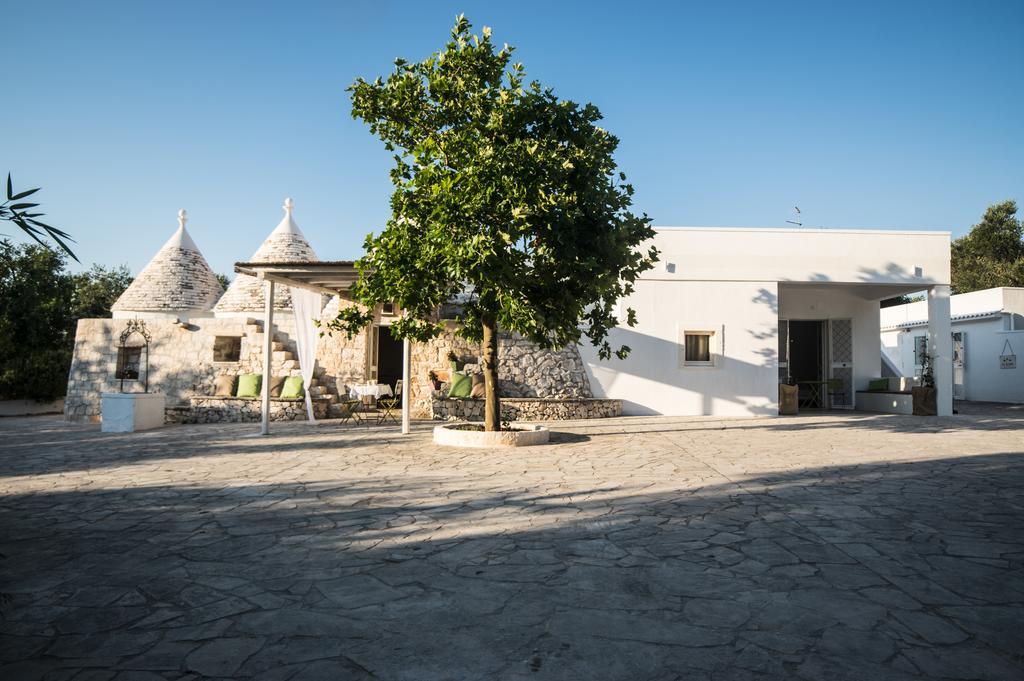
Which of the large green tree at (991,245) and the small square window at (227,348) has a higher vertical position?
the large green tree at (991,245)

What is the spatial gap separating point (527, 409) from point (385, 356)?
4.51 meters

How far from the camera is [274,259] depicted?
1839 cm

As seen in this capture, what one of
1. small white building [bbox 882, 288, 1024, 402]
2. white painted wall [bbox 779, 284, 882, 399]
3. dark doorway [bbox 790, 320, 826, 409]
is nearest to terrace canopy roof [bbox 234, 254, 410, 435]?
white painted wall [bbox 779, 284, 882, 399]

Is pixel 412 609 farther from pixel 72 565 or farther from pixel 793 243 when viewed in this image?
pixel 793 243

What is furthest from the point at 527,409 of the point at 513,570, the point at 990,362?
the point at 990,362

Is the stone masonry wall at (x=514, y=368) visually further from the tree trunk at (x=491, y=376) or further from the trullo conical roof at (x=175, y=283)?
the trullo conical roof at (x=175, y=283)

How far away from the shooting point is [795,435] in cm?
1109

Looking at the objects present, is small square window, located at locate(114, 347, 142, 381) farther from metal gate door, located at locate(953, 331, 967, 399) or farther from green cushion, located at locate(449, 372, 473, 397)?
metal gate door, located at locate(953, 331, 967, 399)

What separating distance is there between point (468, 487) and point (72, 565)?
338 centimetres

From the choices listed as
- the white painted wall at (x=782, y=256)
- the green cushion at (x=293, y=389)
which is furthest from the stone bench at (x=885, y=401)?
the green cushion at (x=293, y=389)

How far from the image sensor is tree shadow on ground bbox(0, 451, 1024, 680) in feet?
8.62

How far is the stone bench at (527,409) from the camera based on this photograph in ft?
48.6

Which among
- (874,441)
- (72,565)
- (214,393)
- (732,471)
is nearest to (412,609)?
(72,565)

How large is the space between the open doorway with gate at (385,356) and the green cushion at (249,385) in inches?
111
